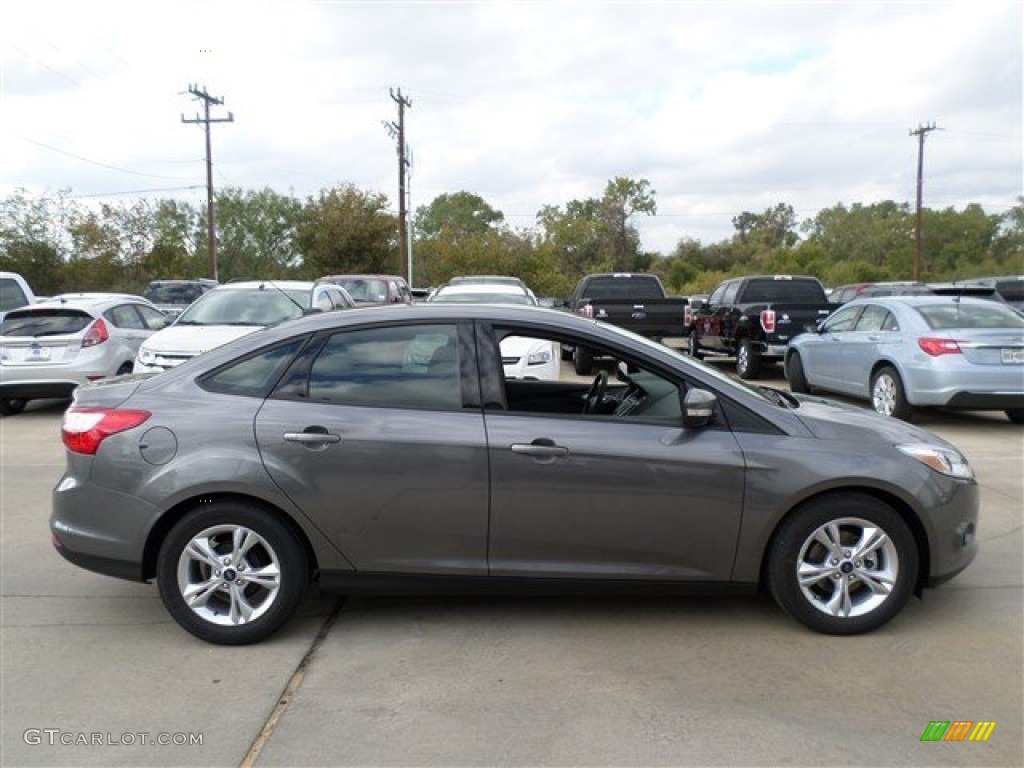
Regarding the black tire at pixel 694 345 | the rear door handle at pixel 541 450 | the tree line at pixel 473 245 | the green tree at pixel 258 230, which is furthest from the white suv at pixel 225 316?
the green tree at pixel 258 230

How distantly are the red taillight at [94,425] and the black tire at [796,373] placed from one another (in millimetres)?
10337

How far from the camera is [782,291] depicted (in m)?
16.1

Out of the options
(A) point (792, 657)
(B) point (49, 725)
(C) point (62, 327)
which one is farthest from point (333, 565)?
(C) point (62, 327)

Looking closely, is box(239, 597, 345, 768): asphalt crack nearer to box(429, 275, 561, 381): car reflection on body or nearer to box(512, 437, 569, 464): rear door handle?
box(512, 437, 569, 464): rear door handle

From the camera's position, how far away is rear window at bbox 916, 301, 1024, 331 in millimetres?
9578

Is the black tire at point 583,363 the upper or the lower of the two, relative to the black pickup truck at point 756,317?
lower

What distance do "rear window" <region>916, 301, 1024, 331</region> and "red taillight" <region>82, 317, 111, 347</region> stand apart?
1013 centimetres

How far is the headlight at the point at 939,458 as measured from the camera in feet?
13.4

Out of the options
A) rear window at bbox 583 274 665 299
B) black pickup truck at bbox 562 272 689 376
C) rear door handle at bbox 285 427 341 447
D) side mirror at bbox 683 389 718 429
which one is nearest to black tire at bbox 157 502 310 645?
rear door handle at bbox 285 427 341 447

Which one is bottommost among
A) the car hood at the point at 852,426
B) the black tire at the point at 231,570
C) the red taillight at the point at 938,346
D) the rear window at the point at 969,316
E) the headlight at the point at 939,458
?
the black tire at the point at 231,570

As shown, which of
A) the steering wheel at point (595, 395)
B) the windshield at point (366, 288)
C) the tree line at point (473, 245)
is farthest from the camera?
the tree line at point (473, 245)

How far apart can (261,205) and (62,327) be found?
46.7m

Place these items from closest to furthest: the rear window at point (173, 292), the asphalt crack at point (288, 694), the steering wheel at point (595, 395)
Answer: the asphalt crack at point (288, 694), the steering wheel at point (595, 395), the rear window at point (173, 292)

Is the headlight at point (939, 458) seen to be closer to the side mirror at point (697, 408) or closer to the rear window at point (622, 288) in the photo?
the side mirror at point (697, 408)
